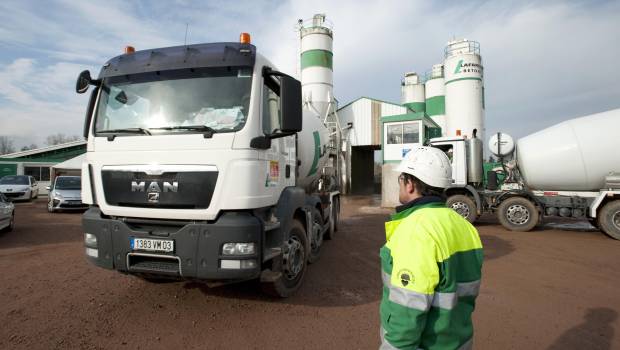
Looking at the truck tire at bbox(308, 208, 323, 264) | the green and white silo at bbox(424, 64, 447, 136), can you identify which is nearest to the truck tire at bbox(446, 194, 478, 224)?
the truck tire at bbox(308, 208, 323, 264)

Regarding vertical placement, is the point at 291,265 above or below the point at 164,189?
below

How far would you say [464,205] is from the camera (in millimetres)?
10102

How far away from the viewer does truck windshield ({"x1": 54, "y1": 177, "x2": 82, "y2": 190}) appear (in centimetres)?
1361

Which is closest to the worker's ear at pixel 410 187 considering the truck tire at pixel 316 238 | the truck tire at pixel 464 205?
the truck tire at pixel 316 238

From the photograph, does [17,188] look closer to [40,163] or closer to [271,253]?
[40,163]

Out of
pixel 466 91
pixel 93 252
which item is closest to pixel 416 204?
pixel 93 252

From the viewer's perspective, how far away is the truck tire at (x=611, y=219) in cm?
824

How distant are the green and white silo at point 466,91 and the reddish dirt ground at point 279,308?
18.1 metres

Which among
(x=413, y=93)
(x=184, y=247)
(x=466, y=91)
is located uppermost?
(x=413, y=93)

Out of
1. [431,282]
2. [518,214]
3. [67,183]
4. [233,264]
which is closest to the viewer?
[431,282]

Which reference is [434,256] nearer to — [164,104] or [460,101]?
[164,104]

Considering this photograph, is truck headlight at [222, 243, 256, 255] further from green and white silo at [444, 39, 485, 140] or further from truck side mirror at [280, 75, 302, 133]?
green and white silo at [444, 39, 485, 140]

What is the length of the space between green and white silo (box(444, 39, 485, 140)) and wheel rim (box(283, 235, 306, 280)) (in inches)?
833

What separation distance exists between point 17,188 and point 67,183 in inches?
246
